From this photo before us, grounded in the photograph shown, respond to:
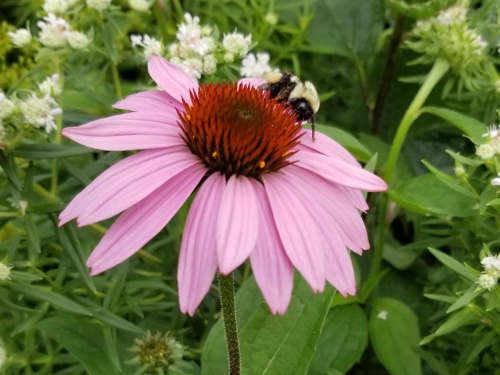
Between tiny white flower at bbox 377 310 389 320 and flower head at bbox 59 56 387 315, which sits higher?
flower head at bbox 59 56 387 315

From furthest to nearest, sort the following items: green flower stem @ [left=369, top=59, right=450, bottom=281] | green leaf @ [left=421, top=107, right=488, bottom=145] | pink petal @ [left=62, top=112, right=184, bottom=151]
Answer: green flower stem @ [left=369, top=59, right=450, bottom=281]
green leaf @ [left=421, top=107, right=488, bottom=145]
pink petal @ [left=62, top=112, right=184, bottom=151]

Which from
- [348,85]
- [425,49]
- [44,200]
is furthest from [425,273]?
[44,200]

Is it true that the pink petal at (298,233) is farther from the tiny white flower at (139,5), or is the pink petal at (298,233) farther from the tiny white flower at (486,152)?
the tiny white flower at (139,5)

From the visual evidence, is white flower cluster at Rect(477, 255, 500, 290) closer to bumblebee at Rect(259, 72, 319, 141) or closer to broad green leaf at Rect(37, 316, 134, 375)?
bumblebee at Rect(259, 72, 319, 141)

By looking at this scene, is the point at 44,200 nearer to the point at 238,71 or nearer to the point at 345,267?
the point at 238,71

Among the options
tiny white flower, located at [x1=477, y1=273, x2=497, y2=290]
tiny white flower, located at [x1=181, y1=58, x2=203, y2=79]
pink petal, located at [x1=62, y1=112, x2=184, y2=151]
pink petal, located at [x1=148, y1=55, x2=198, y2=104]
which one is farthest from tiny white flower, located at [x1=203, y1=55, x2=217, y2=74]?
tiny white flower, located at [x1=477, y1=273, x2=497, y2=290]

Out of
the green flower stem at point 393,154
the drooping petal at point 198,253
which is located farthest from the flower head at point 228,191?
the green flower stem at point 393,154
